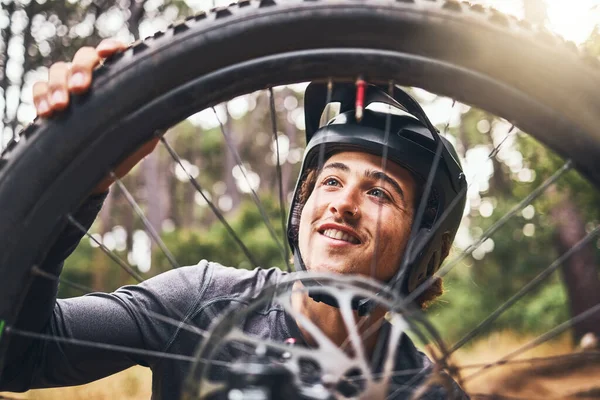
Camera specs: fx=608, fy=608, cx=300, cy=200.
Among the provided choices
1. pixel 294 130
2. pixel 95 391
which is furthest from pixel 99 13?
pixel 294 130

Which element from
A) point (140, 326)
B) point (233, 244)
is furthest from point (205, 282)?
point (233, 244)

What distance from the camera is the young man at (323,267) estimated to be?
4.56 feet

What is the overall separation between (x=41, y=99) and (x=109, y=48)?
146mm

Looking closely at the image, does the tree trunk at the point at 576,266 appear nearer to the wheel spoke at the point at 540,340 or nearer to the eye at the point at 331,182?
the eye at the point at 331,182

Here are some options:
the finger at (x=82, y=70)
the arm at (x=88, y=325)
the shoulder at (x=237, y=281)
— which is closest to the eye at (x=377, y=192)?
Answer: the shoulder at (x=237, y=281)

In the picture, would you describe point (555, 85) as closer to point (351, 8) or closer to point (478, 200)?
point (351, 8)

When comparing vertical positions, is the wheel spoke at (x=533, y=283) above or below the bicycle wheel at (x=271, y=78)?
below

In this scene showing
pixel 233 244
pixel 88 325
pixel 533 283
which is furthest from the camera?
pixel 233 244

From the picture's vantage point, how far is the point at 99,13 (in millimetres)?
6551

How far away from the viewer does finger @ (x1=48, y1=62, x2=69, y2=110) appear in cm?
102

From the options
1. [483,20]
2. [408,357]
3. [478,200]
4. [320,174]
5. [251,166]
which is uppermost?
[251,166]

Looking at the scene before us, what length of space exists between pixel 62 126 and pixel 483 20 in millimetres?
708

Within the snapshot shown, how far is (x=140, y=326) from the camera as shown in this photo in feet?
4.76

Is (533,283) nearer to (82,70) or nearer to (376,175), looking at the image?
(376,175)
